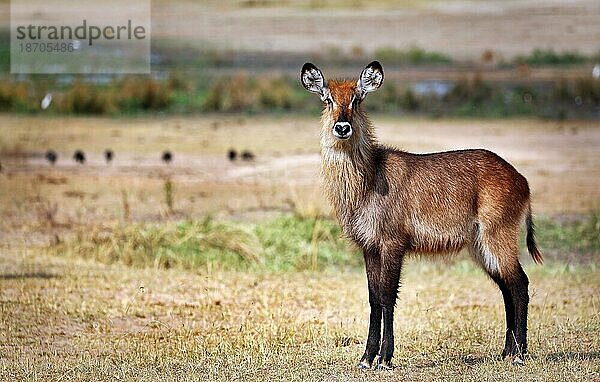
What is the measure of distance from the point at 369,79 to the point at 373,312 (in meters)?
1.65

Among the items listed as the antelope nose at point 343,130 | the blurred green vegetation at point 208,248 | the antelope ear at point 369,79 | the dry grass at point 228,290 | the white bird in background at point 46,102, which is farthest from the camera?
the white bird in background at point 46,102

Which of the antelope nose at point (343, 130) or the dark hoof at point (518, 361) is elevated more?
the antelope nose at point (343, 130)

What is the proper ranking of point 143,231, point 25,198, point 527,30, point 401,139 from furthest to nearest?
point 527,30 < point 401,139 < point 25,198 < point 143,231

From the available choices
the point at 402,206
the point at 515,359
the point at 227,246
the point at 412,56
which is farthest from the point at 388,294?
the point at 412,56

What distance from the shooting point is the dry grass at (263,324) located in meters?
9.70

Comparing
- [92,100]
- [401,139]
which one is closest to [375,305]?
[401,139]

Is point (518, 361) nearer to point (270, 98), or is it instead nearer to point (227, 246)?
point (227, 246)

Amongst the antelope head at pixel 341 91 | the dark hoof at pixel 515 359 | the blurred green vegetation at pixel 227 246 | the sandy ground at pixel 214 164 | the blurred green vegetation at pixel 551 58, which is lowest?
the sandy ground at pixel 214 164

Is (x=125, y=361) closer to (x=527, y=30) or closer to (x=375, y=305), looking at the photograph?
(x=375, y=305)

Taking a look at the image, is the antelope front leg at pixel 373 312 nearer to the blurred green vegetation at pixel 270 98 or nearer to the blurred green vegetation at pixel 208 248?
the blurred green vegetation at pixel 208 248

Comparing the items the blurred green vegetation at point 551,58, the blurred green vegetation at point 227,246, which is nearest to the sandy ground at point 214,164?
the blurred green vegetation at point 227,246

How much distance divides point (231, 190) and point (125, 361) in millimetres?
9720

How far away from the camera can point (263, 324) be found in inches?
445

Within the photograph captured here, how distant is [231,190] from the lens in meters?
19.7
